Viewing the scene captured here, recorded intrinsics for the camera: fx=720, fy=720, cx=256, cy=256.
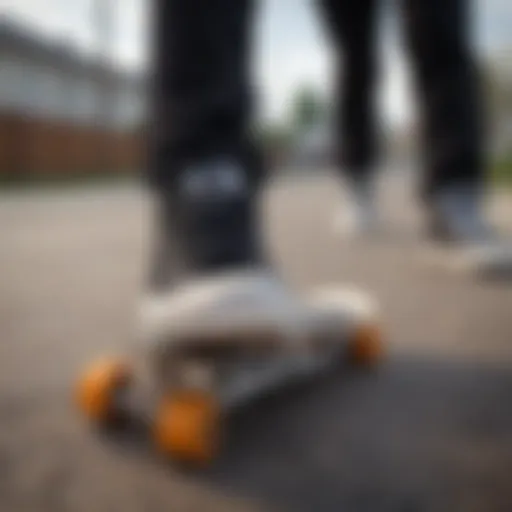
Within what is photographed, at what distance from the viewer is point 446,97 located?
1.23m

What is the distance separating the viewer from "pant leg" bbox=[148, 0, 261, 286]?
26.1 inches

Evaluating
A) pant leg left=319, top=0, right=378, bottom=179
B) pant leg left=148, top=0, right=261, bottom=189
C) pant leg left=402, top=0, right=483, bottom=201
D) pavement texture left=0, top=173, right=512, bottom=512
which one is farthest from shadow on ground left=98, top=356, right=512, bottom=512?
pant leg left=319, top=0, right=378, bottom=179

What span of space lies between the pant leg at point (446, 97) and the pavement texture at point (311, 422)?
9.9 inches

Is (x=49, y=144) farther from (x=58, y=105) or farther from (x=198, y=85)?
(x=198, y=85)

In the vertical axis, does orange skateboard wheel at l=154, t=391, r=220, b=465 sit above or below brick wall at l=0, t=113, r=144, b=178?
below

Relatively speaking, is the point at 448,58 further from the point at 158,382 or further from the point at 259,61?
the point at 158,382

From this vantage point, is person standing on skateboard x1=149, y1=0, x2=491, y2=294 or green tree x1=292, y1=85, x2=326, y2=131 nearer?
person standing on skateboard x1=149, y1=0, x2=491, y2=294

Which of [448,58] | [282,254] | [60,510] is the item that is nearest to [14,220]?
[282,254]

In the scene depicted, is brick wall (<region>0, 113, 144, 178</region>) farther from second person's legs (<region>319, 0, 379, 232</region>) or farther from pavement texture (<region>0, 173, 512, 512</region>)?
second person's legs (<region>319, 0, 379, 232</region>)

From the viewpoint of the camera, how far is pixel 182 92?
27.4 inches

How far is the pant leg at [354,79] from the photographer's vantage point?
1.30 metres

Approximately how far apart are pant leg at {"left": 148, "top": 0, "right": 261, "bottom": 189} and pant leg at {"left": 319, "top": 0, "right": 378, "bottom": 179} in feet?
1.93

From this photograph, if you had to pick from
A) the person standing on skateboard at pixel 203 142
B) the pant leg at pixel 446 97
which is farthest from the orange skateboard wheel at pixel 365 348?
the pant leg at pixel 446 97

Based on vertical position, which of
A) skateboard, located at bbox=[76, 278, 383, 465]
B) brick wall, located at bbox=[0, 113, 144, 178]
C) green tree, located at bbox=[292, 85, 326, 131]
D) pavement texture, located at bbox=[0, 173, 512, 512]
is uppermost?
green tree, located at bbox=[292, 85, 326, 131]
